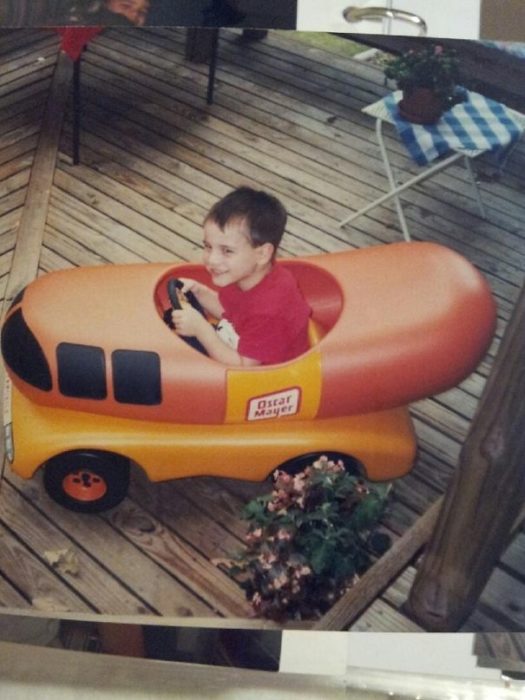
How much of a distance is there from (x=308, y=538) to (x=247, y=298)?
0.52 ft

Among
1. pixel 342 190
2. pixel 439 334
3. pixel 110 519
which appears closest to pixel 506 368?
pixel 439 334

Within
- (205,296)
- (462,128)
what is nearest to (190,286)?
(205,296)

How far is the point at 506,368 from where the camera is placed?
0.57 metres

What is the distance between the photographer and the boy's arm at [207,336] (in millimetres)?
562

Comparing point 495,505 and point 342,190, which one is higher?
point 342,190

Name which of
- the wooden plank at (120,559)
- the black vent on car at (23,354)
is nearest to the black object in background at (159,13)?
the black vent on car at (23,354)

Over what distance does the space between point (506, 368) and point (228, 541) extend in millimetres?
214

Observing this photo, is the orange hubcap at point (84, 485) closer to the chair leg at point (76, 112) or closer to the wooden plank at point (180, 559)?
the wooden plank at point (180, 559)

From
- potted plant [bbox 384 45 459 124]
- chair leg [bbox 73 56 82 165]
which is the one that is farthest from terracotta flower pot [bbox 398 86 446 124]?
chair leg [bbox 73 56 82 165]

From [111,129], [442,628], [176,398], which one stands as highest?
[111,129]

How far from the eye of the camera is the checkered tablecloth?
61cm

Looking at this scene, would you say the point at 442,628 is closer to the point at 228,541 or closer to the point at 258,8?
the point at 228,541

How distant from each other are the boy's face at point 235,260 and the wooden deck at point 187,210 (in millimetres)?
18

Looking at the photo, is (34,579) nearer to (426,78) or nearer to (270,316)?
(270,316)
